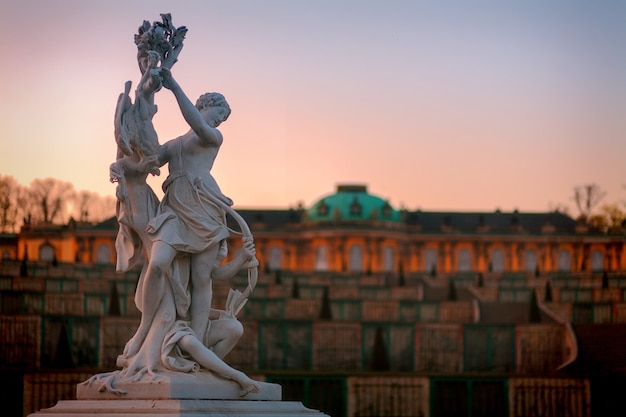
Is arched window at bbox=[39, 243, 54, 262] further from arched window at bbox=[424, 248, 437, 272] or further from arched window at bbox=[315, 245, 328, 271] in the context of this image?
arched window at bbox=[424, 248, 437, 272]

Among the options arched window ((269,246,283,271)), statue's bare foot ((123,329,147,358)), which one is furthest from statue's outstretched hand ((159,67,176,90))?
arched window ((269,246,283,271))

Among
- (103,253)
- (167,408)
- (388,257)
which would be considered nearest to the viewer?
(167,408)

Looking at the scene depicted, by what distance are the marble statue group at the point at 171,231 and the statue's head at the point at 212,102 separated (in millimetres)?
31

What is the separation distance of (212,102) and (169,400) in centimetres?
358

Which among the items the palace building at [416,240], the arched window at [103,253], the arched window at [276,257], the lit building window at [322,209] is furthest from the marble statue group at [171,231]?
the lit building window at [322,209]

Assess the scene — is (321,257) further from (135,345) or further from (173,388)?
(173,388)

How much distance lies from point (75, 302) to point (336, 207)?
111196 mm

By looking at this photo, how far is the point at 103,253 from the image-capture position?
160m

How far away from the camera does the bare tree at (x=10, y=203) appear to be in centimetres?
11569

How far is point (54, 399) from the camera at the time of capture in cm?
4225

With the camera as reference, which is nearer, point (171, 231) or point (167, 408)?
point (167, 408)

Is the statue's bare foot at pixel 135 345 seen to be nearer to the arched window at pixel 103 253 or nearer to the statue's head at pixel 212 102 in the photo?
the statue's head at pixel 212 102

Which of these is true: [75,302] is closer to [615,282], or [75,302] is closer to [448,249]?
[615,282]

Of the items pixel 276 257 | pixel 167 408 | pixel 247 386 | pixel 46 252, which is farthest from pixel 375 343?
pixel 276 257
